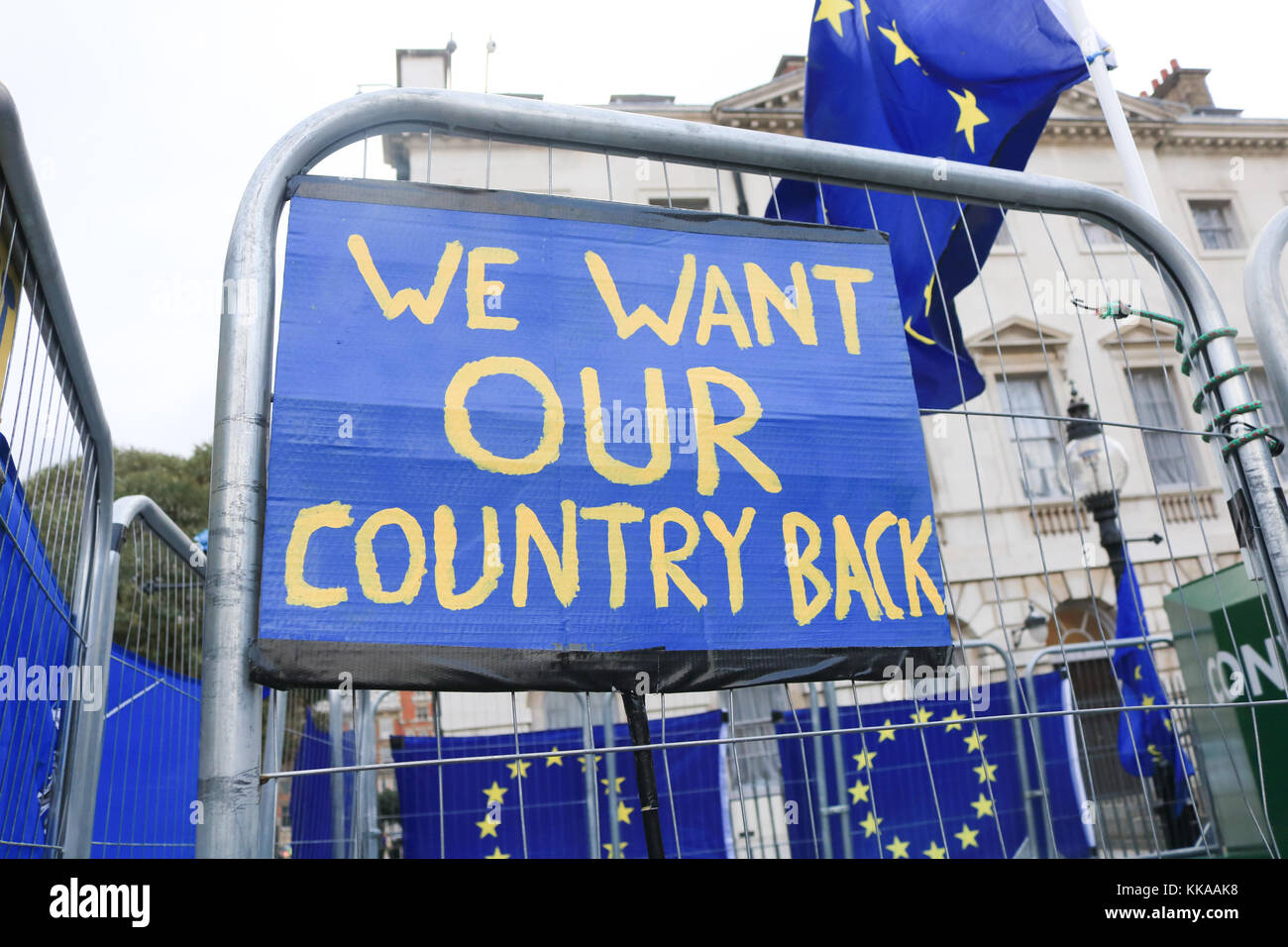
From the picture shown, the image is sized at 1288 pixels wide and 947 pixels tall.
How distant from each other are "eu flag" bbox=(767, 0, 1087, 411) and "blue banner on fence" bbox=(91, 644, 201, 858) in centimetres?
331

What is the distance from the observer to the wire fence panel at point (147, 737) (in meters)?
3.50

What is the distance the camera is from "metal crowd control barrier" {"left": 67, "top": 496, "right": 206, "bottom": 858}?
3.17m

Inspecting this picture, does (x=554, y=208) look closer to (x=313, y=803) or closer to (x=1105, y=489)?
(x=313, y=803)

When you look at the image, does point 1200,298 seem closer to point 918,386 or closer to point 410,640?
point 918,386

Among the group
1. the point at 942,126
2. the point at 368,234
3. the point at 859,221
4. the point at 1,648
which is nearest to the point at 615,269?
the point at 368,234

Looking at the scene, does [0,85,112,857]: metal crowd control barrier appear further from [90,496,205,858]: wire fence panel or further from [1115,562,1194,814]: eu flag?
[1115,562,1194,814]: eu flag

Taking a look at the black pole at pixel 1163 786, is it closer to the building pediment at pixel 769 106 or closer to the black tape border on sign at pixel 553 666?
the black tape border on sign at pixel 553 666

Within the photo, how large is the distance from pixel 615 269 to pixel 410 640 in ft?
3.66

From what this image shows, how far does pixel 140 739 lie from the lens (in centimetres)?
378

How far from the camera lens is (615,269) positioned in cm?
251

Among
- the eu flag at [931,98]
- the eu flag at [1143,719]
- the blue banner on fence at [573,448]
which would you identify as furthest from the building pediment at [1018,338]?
the blue banner on fence at [573,448]

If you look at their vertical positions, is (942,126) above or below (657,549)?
above

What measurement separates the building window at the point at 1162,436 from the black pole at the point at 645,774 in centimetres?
1688

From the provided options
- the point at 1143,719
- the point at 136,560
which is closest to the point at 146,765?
the point at 136,560
